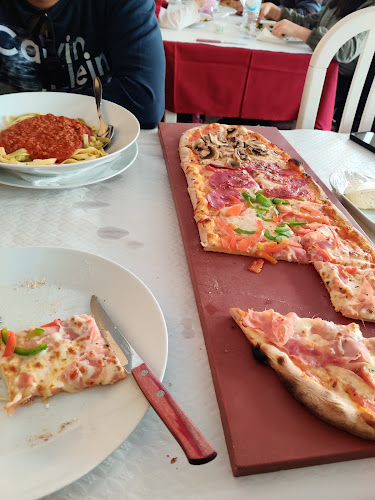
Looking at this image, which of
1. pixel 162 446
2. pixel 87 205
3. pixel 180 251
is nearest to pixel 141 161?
pixel 87 205

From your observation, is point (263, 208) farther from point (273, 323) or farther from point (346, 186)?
point (273, 323)

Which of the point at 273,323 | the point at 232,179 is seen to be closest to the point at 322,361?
the point at 273,323

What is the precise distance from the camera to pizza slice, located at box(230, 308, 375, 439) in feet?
2.50

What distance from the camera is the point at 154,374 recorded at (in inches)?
30.2

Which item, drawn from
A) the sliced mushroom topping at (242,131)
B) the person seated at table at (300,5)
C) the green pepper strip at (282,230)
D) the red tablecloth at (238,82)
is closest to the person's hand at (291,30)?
the red tablecloth at (238,82)

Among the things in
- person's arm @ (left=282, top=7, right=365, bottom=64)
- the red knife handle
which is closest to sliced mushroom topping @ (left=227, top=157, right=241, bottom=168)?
the red knife handle

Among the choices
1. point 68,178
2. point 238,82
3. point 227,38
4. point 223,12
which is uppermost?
point 223,12

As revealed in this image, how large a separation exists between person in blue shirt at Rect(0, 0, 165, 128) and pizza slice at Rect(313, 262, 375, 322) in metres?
1.20

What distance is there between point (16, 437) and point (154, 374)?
9.7 inches

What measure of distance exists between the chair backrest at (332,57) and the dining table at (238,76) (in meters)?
0.95

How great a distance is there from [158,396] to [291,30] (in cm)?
377

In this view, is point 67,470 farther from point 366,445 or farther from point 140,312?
point 366,445

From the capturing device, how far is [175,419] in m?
0.68

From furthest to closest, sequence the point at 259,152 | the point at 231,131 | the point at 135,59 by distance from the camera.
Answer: the point at 135,59, the point at 231,131, the point at 259,152
